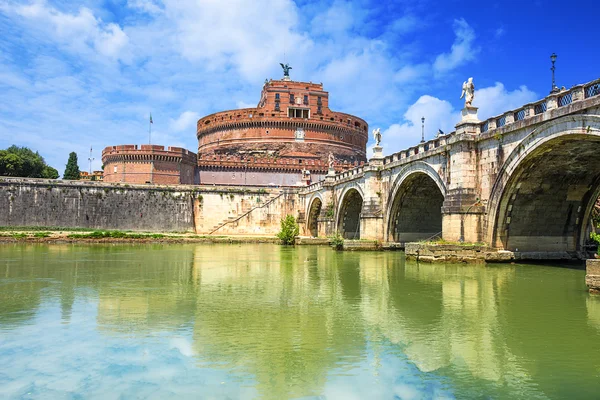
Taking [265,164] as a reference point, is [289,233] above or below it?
below

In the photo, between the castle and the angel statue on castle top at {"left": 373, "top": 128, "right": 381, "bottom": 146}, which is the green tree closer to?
the castle

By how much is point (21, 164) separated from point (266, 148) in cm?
3223

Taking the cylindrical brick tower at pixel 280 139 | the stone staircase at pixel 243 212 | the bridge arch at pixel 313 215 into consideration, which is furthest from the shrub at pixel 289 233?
the cylindrical brick tower at pixel 280 139

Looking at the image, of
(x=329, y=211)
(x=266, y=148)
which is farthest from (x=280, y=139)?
(x=329, y=211)

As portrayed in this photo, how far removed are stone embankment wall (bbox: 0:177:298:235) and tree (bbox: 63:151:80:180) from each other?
2268 centimetres

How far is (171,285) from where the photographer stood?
15.4 meters

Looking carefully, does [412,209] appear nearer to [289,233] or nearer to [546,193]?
[546,193]

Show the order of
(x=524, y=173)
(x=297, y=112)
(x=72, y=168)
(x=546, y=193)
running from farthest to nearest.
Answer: (x=297, y=112) → (x=72, y=168) → (x=546, y=193) → (x=524, y=173)

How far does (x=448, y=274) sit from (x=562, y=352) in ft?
32.0

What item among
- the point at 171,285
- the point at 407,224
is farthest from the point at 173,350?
the point at 407,224

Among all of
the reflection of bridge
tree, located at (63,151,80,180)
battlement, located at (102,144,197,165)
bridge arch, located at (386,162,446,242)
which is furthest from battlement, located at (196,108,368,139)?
the reflection of bridge

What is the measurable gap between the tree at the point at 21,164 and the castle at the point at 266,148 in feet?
28.1

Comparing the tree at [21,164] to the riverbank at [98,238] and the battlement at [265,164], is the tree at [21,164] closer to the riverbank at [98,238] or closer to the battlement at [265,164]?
the riverbank at [98,238]

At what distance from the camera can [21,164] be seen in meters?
61.7
